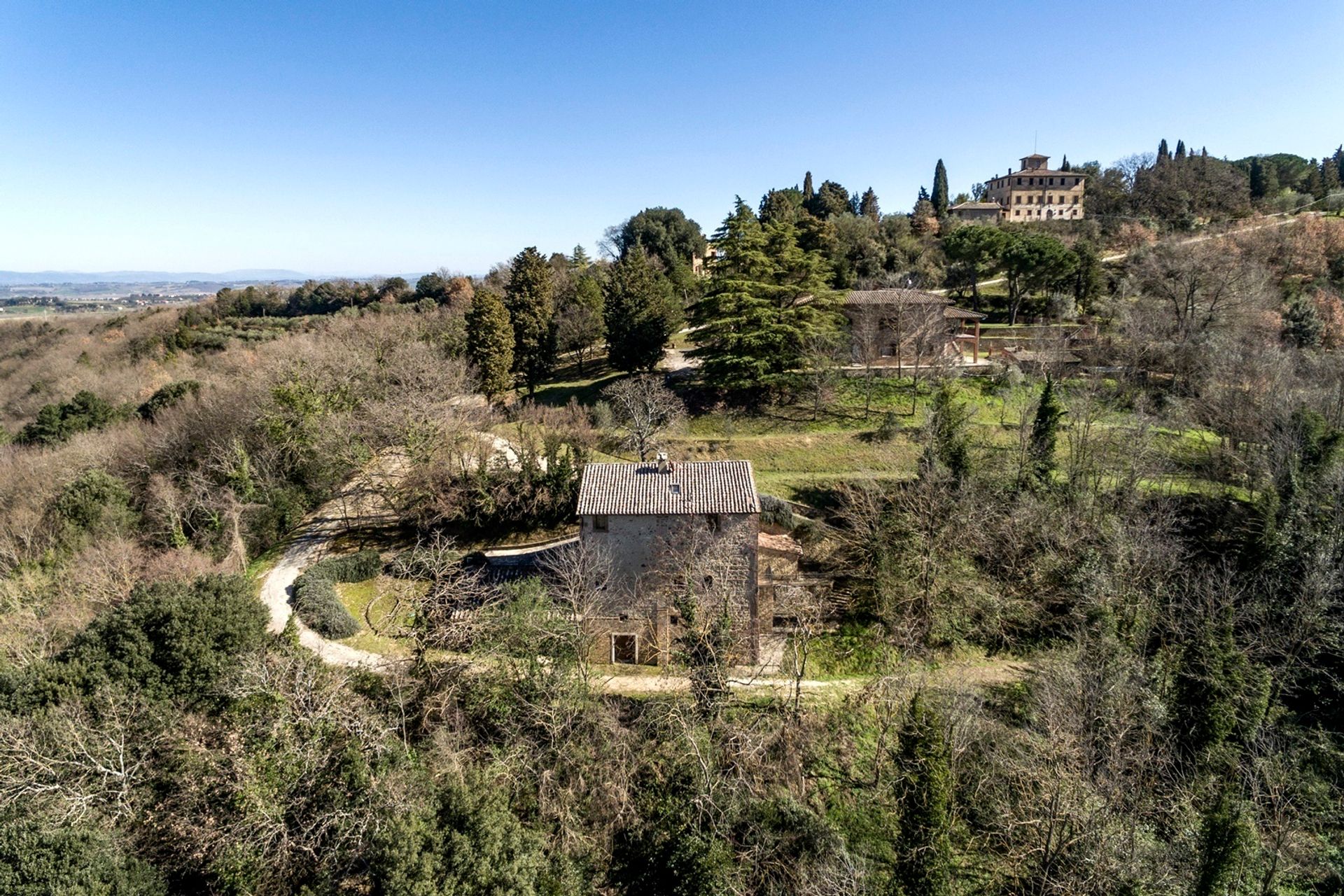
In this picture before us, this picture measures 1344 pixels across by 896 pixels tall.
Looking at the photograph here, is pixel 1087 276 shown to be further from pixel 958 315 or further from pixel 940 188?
pixel 940 188

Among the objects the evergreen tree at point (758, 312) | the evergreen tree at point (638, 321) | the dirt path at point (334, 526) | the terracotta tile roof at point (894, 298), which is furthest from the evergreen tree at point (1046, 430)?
the dirt path at point (334, 526)

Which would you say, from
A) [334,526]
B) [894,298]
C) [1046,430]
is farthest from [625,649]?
[894,298]

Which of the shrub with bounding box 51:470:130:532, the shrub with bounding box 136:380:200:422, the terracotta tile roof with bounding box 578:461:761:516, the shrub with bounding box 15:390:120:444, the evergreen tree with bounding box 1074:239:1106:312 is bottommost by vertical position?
the shrub with bounding box 51:470:130:532

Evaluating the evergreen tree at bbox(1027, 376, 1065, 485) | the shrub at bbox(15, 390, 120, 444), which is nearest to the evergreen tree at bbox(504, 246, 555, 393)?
the shrub at bbox(15, 390, 120, 444)

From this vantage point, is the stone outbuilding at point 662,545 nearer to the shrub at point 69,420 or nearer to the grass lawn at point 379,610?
the grass lawn at point 379,610

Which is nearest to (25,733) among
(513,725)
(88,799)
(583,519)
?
(88,799)

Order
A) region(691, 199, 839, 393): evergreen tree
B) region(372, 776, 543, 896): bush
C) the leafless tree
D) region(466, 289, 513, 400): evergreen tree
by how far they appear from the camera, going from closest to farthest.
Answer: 1. region(372, 776, 543, 896): bush
2. the leafless tree
3. region(691, 199, 839, 393): evergreen tree
4. region(466, 289, 513, 400): evergreen tree

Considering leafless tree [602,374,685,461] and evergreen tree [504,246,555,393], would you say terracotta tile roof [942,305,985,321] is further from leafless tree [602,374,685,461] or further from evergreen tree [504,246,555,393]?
evergreen tree [504,246,555,393]
